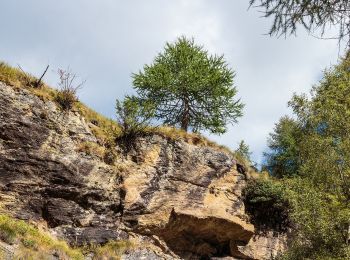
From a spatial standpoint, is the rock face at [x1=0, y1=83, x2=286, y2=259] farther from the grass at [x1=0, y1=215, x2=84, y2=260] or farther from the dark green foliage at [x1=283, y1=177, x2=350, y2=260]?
the dark green foliage at [x1=283, y1=177, x2=350, y2=260]

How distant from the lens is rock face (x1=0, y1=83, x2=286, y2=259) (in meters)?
16.9

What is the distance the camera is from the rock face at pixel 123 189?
16906mm

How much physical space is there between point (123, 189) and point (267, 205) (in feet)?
30.7

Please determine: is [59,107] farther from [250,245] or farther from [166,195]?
[250,245]

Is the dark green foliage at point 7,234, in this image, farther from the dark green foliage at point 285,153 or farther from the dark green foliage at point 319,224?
the dark green foliage at point 285,153

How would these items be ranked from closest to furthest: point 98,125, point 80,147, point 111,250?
point 111,250
point 80,147
point 98,125

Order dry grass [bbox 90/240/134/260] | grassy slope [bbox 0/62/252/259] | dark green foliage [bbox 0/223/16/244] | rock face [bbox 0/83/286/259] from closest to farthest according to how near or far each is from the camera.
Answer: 1. dark green foliage [bbox 0/223/16/244]
2. grassy slope [bbox 0/62/252/259]
3. dry grass [bbox 90/240/134/260]
4. rock face [bbox 0/83/286/259]

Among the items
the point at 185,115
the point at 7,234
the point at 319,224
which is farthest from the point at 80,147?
the point at 319,224

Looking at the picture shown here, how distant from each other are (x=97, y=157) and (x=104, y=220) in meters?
2.94

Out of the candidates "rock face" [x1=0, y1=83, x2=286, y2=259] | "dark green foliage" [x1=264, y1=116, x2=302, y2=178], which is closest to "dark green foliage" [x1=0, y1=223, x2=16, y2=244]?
"rock face" [x1=0, y1=83, x2=286, y2=259]

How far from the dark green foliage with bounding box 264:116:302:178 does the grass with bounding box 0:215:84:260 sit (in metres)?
19.7

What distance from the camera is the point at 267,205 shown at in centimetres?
2409

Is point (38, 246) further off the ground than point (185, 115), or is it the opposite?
point (185, 115)

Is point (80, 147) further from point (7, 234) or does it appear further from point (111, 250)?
point (7, 234)
